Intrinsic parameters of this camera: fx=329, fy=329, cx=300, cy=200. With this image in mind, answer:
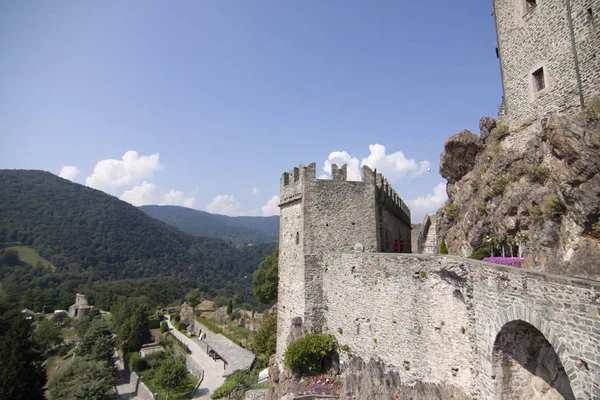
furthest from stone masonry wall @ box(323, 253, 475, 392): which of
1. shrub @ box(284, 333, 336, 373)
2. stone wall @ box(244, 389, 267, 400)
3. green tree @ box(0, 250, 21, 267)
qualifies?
green tree @ box(0, 250, 21, 267)

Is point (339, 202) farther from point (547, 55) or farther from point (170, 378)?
point (170, 378)

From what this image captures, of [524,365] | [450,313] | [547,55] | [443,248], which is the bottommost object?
[524,365]

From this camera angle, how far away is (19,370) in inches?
1105

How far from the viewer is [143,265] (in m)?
147

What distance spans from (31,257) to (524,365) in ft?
521

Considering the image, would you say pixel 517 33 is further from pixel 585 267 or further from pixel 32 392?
pixel 32 392

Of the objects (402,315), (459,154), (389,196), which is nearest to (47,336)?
(389,196)

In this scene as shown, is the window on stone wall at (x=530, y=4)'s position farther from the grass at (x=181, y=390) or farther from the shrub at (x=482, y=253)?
the grass at (x=181, y=390)

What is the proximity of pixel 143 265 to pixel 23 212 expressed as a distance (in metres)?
60.4

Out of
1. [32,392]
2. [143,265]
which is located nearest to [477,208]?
[32,392]

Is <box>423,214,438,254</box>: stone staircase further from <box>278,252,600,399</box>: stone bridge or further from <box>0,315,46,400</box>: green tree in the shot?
<box>0,315,46,400</box>: green tree

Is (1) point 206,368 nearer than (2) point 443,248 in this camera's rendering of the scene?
No

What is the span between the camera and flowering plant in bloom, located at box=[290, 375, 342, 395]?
14422 mm

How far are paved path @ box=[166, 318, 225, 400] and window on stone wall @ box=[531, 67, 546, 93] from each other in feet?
110
